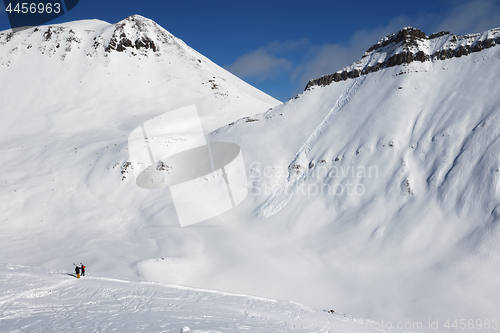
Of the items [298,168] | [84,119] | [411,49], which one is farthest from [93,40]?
[411,49]

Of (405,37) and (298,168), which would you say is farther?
(405,37)

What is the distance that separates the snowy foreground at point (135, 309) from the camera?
456 inches

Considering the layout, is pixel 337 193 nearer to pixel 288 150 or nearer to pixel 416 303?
pixel 288 150

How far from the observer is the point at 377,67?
36625 millimetres

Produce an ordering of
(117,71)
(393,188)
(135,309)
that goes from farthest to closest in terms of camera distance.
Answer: (117,71)
(393,188)
(135,309)

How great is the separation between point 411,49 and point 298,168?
20.0 meters

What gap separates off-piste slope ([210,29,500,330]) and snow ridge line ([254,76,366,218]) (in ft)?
0.44

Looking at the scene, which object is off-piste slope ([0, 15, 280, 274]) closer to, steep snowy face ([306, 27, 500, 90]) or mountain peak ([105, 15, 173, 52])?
mountain peak ([105, 15, 173, 52])

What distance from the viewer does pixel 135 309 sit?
13133 millimetres

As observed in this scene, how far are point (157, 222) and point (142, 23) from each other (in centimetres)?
7311

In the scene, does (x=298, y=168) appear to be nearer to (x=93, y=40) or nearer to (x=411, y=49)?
(x=411, y=49)

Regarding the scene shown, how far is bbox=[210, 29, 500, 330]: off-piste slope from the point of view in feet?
59.2

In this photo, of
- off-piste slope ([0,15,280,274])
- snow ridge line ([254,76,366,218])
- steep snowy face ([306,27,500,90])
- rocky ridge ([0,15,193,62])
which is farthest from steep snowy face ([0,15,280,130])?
steep snowy face ([306,27,500,90])

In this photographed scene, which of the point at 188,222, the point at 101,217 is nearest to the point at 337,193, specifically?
the point at 188,222
